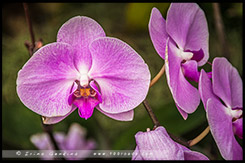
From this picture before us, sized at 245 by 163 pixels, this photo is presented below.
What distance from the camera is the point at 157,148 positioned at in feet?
1.61

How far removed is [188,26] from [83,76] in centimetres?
25

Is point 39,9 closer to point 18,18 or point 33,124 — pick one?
point 18,18

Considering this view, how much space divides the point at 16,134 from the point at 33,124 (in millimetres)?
57

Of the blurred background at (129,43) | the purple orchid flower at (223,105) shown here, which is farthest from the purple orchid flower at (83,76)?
the blurred background at (129,43)

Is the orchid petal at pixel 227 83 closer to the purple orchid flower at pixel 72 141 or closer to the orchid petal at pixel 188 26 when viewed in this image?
the orchid petal at pixel 188 26

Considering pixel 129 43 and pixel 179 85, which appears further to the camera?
pixel 129 43

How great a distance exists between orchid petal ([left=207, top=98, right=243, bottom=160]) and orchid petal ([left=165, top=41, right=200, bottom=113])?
43 millimetres

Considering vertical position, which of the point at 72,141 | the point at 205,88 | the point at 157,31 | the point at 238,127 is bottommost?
the point at 72,141

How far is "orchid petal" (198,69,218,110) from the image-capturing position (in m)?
0.56

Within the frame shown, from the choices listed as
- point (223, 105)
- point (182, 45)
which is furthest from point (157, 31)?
point (223, 105)

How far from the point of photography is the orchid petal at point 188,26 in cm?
62

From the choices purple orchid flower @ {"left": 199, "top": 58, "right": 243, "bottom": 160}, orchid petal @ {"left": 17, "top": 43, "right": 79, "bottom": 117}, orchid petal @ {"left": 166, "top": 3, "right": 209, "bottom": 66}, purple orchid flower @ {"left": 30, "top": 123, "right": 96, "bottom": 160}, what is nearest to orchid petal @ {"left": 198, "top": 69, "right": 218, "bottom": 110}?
purple orchid flower @ {"left": 199, "top": 58, "right": 243, "bottom": 160}

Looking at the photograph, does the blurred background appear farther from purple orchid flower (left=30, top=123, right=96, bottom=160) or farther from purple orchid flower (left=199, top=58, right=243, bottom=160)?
purple orchid flower (left=199, top=58, right=243, bottom=160)

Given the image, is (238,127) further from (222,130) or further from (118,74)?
(118,74)
